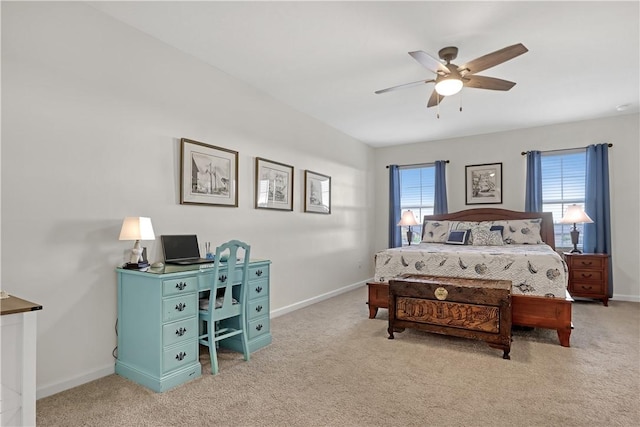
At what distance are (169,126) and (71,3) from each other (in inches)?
40.5

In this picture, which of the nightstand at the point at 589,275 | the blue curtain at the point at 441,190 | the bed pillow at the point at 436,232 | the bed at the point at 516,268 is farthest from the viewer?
the blue curtain at the point at 441,190

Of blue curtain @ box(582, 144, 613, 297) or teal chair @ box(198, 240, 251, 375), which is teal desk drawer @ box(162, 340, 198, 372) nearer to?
teal chair @ box(198, 240, 251, 375)

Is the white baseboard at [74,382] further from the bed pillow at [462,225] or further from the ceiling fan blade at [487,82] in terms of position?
the bed pillow at [462,225]

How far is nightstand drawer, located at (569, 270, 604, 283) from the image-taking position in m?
4.78

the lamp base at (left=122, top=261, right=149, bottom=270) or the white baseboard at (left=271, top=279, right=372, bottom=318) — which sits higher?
the lamp base at (left=122, top=261, right=149, bottom=270)

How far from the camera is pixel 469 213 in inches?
232

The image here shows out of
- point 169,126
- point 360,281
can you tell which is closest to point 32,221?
point 169,126

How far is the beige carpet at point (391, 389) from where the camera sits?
6.57 feet

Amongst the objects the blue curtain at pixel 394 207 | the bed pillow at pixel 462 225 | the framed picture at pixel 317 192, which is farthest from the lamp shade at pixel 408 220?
the framed picture at pixel 317 192

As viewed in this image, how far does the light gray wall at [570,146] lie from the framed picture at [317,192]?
6.52ft

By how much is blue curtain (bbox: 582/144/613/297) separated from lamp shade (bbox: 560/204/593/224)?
0.21m

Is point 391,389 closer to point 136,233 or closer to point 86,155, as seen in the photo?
point 136,233

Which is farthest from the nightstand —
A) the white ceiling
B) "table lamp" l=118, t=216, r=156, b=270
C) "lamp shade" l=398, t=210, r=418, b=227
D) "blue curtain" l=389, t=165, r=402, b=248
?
"table lamp" l=118, t=216, r=156, b=270

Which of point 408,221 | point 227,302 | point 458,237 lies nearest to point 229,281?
point 227,302
